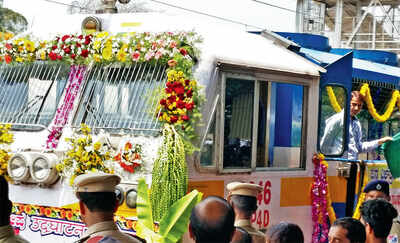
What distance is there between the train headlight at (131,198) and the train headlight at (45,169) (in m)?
0.76

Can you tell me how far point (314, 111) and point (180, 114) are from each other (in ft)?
6.47

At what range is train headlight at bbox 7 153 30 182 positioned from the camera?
6566 millimetres

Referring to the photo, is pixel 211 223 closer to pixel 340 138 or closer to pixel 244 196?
pixel 244 196

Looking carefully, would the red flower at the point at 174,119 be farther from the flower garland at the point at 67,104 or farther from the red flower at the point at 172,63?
the flower garland at the point at 67,104

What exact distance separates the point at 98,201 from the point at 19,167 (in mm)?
2894

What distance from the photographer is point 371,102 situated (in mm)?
9969

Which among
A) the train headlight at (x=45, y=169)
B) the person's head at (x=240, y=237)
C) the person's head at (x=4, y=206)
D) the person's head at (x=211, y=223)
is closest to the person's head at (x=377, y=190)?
the person's head at (x=240, y=237)

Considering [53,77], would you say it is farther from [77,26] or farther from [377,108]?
[377,108]

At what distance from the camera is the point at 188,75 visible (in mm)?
6371

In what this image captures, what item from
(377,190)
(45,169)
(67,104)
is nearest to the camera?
(377,190)

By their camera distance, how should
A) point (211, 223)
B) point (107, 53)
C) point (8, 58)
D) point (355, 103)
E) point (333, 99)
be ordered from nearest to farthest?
point (211, 223) → point (107, 53) → point (8, 58) → point (333, 99) → point (355, 103)

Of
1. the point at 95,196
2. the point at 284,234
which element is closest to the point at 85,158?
the point at 95,196

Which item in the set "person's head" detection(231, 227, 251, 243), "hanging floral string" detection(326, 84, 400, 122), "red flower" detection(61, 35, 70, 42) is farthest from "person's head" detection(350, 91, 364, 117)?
"person's head" detection(231, 227, 251, 243)

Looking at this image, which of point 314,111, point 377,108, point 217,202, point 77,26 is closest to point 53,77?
point 77,26
